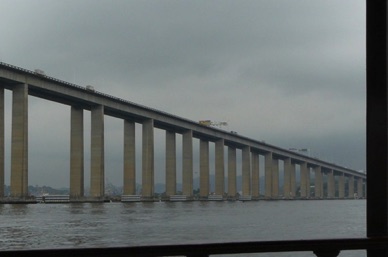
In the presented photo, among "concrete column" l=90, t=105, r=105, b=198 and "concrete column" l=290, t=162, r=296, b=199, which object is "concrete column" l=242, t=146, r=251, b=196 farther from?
"concrete column" l=90, t=105, r=105, b=198

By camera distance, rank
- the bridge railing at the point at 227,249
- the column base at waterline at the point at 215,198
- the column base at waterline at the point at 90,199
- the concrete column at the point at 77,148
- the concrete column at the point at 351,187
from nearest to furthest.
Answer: the bridge railing at the point at 227,249, the concrete column at the point at 77,148, the column base at waterline at the point at 90,199, the column base at waterline at the point at 215,198, the concrete column at the point at 351,187

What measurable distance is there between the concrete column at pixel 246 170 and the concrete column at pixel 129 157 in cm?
3069

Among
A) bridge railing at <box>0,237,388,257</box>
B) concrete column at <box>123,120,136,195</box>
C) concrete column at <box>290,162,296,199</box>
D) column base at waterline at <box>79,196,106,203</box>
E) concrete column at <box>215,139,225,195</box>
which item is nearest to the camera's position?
bridge railing at <box>0,237,388,257</box>

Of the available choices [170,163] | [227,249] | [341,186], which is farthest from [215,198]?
[227,249]

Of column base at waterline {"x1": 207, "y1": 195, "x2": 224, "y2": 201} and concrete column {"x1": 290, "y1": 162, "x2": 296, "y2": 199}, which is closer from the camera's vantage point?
column base at waterline {"x1": 207, "y1": 195, "x2": 224, "y2": 201}

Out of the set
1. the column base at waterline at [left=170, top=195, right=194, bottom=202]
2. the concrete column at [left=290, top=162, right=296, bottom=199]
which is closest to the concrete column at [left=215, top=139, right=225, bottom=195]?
the column base at waterline at [left=170, top=195, right=194, bottom=202]

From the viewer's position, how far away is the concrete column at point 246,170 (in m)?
116

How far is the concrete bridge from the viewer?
6612 cm

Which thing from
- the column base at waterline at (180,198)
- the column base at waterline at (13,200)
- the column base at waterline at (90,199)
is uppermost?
the column base at waterline at (13,200)

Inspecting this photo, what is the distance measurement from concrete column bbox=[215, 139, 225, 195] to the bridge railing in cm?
10441

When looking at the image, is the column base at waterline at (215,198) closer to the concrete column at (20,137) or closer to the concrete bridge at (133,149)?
the concrete bridge at (133,149)

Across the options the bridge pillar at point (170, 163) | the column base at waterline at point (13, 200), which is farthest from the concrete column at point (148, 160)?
the column base at waterline at point (13, 200)

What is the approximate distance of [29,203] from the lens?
73.0 m

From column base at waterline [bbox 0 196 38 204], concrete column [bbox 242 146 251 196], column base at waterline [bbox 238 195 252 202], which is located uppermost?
concrete column [bbox 242 146 251 196]
